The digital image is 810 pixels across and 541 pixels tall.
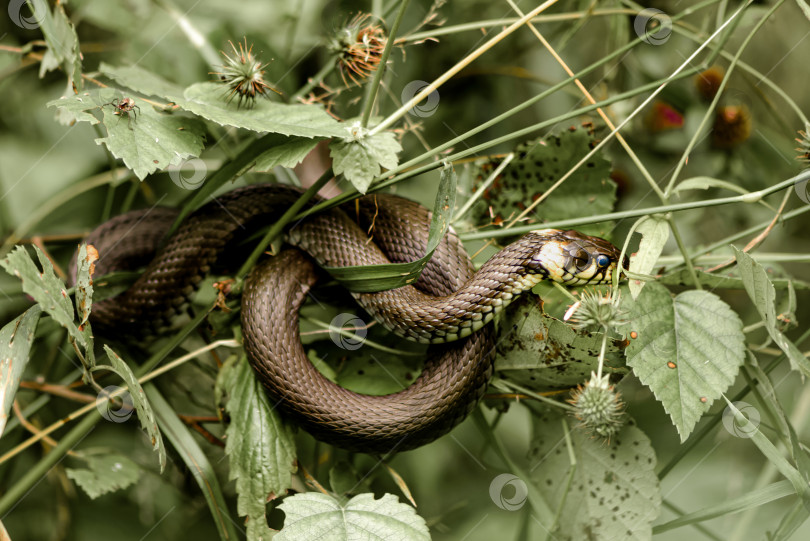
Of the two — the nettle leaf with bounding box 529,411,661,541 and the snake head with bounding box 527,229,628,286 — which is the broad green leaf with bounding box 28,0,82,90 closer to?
the snake head with bounding box 527,229,628,286

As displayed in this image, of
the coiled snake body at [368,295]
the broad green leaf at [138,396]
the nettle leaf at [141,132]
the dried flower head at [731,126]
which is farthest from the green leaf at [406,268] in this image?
the dried flower head at [731,126]

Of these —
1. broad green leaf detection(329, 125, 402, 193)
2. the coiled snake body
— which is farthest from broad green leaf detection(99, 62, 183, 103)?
broad green leaf detection(329, 125, 402, 193)

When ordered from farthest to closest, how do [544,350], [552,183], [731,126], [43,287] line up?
[731,126]
[552,183]
[544,350]
[43,287]

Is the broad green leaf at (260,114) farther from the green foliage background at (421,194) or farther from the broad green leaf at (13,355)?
the broad green leaf at (13,355)

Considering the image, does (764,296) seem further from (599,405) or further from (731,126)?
(731,126)

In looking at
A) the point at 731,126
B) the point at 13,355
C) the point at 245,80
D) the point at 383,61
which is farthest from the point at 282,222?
the point at 731,126

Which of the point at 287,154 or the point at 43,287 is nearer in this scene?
the point at 43,287

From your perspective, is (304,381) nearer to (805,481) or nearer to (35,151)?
(805,481)
